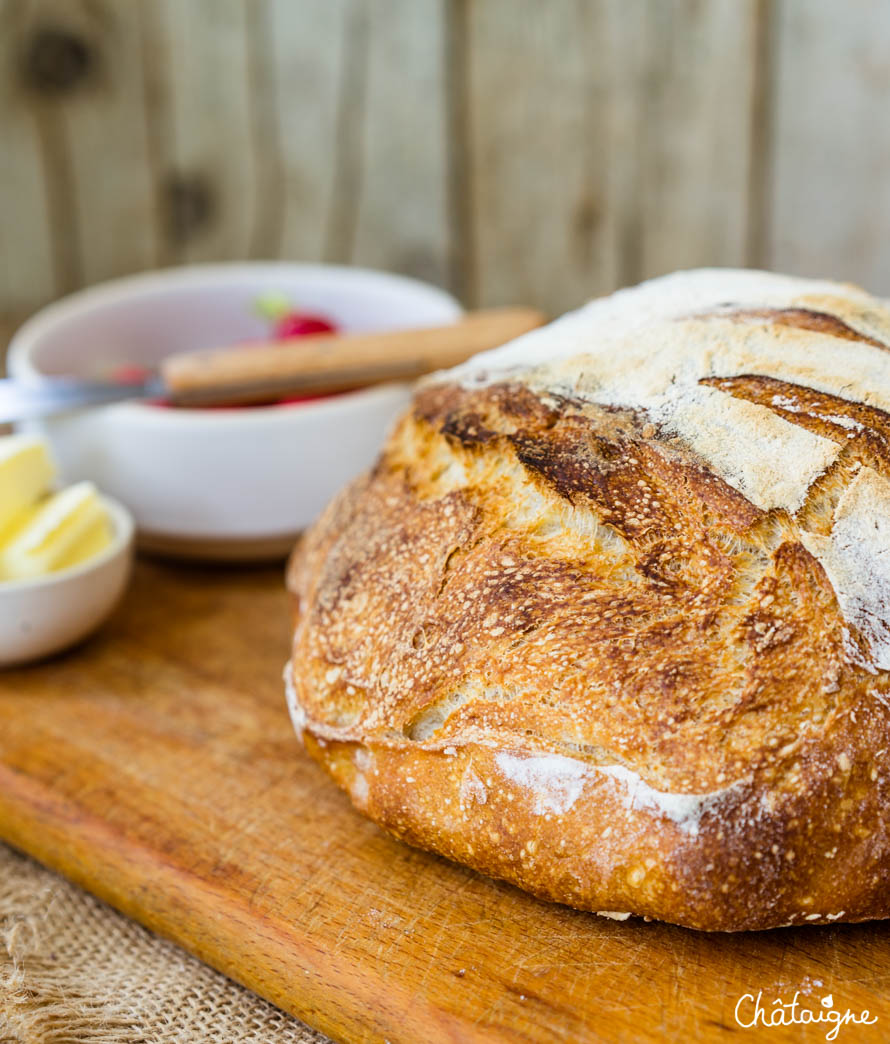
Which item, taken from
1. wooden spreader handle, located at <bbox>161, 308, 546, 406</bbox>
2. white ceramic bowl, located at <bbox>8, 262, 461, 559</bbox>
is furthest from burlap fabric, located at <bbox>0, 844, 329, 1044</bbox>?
wooden spreader handle, located at <bbox>161, 308, 546, 406</bbox>

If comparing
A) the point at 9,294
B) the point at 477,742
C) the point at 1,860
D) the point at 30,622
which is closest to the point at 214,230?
the point at 9,294

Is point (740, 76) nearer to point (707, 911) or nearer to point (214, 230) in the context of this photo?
point (214, 230)

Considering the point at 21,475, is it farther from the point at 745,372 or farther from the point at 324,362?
the point at 745,372

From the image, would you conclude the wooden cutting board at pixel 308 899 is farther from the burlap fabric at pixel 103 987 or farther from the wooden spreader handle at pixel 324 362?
the wooden spreader handle at pixel 324 362

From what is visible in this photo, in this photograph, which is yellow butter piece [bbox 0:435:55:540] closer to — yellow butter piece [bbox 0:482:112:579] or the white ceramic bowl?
yellow butter piece [bbox 0:482:112:579]

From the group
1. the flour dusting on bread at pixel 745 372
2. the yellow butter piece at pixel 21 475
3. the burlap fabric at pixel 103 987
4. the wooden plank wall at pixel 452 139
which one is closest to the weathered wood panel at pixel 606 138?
the wooden plank wall at pixel 452 139
